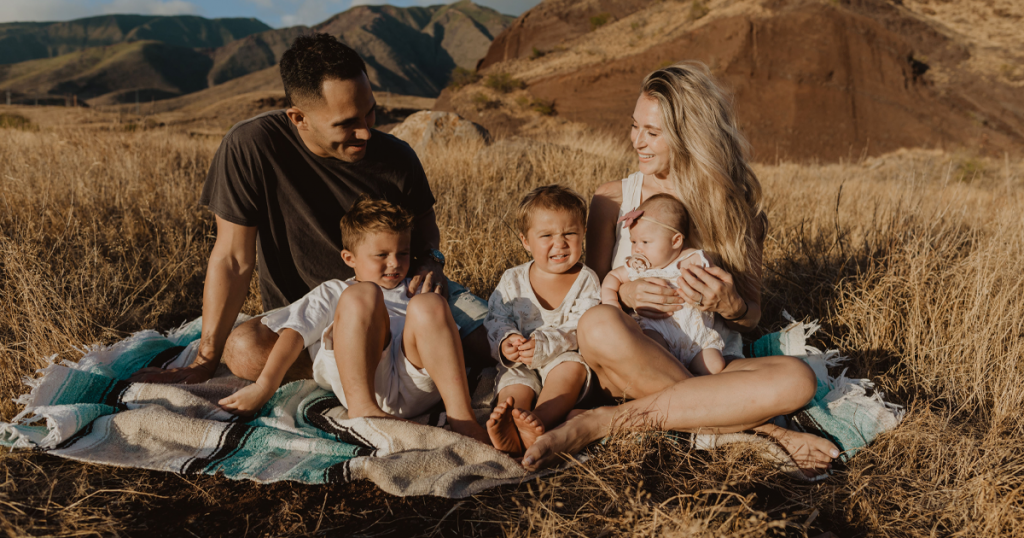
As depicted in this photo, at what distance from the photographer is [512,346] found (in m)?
2.40

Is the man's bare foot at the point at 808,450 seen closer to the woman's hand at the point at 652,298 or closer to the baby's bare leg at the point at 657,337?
the baby's bare leg at the point at 657,337

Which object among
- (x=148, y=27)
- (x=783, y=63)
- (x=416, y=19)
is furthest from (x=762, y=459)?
(x=148, y=27)

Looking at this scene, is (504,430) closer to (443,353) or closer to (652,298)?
(443,353)

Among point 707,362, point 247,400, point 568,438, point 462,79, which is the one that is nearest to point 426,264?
point 247,400

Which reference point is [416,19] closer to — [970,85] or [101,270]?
[970,85]

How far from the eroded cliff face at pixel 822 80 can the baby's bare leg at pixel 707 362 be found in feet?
57.9

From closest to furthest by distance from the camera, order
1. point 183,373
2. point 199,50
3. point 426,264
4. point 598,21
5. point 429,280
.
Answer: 1. point 183,373
2. point 429,280
3. point 426,264
4. point 598,21
5. point 199,50

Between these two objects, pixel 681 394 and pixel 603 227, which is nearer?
pixel 681 394

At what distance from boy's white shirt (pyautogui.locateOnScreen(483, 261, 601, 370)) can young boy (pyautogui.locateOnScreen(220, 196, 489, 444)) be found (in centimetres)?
34

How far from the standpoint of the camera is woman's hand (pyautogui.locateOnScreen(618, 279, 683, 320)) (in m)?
2.34

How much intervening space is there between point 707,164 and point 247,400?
7.95ft

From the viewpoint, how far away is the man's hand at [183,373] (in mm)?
2488

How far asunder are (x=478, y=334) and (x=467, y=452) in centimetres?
87

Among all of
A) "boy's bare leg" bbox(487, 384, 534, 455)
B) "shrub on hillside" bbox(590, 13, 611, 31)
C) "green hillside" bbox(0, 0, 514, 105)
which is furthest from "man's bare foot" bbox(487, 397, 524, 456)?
"green hillside" bbox(0, 0, 514, 105)
